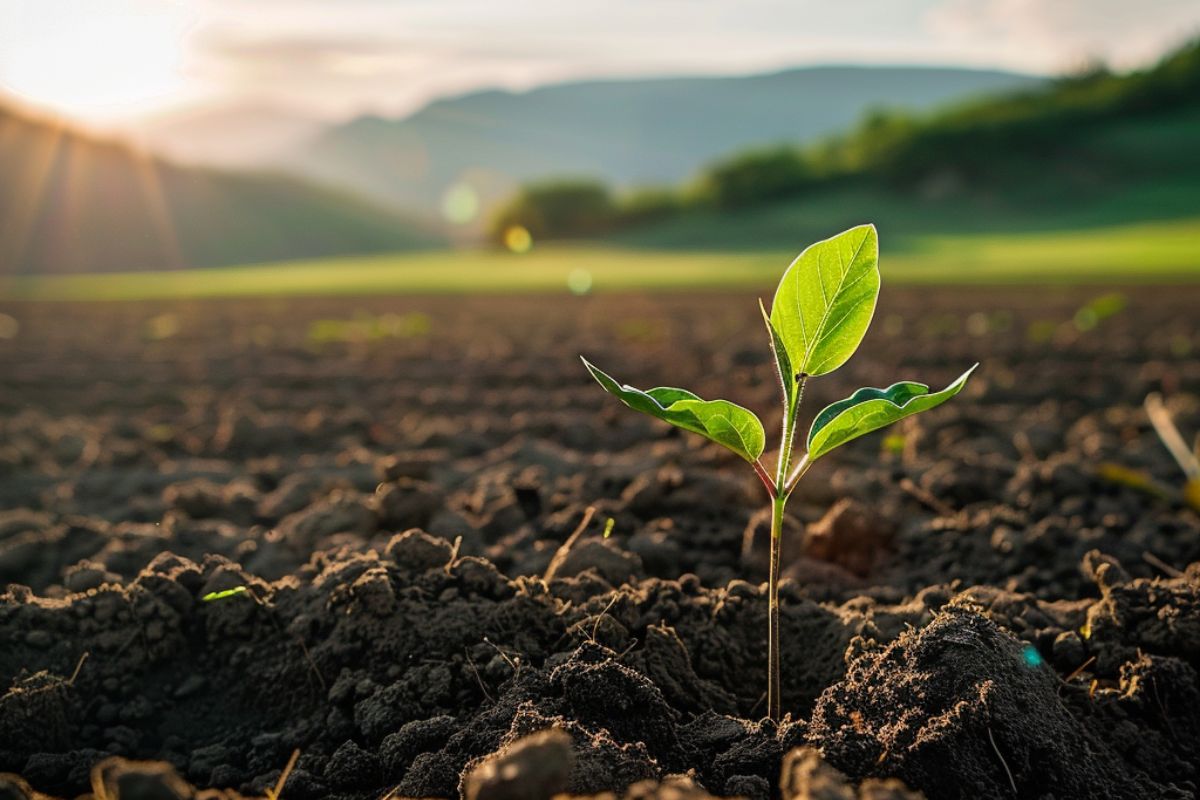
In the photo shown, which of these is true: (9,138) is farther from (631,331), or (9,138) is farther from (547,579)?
(547,579)

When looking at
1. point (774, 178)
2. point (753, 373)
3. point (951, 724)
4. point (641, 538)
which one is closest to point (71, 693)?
point (641, 538)

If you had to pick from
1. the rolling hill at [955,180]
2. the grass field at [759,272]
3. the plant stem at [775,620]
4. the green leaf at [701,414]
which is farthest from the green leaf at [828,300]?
the rolling hill at [955,180]

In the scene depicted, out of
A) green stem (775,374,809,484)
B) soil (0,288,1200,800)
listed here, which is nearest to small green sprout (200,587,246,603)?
soil (0,288,1200,800)

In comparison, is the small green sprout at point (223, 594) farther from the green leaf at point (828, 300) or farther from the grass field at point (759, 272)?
the grass field at point (759, 272)

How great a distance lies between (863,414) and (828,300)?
0.19 metres

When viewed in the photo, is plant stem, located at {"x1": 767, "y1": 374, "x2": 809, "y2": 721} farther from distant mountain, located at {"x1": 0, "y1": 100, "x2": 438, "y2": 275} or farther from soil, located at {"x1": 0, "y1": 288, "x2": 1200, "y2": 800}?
distant mountain, located at {"x1": 0, "y1": 100, "x2": 438, "y2": 275}

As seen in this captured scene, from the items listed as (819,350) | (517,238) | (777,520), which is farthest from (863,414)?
(517,238)

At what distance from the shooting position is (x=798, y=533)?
2.81 meters

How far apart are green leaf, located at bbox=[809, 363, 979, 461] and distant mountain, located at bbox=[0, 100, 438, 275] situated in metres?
51.9

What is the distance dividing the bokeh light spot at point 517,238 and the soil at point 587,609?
133ft

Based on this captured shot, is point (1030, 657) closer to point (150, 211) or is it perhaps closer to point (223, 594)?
point (223, 594)

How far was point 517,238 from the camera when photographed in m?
46.0

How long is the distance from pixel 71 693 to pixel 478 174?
633 ft

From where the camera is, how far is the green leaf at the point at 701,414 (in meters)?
1.46
